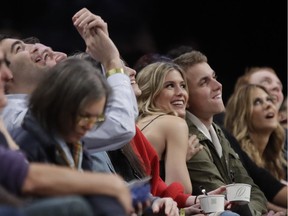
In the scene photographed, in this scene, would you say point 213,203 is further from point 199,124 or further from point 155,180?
point 199,124

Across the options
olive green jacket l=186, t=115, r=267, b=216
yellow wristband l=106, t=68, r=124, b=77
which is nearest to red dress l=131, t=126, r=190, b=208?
olive green jacket l=186, t=115, r=267, b=216

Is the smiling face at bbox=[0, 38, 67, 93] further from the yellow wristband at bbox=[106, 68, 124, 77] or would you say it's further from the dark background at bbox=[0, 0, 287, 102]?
the dark background at bbox=[0, 0, 287, 102]

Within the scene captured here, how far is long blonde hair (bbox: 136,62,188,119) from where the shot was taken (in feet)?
13.8

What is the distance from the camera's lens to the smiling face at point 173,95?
4.22 metres

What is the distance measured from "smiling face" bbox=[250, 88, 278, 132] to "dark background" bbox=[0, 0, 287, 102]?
1446mm

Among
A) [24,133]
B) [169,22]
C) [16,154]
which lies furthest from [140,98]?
[169,22]

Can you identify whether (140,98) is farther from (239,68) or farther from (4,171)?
(239,68)

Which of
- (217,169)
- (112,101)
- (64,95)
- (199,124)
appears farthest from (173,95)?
(64,95)

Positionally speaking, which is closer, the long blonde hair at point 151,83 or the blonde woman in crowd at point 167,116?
the blonde woman in crowd at point 167,116

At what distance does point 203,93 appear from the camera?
443 centimetres

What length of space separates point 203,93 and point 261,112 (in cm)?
84

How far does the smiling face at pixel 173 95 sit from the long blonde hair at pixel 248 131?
94 centimetres

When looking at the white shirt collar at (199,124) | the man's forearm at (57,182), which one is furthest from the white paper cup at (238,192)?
the man's forearm at (57,182)

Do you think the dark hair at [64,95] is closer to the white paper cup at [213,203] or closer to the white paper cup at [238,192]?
the white paper cup at [213,203]
